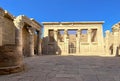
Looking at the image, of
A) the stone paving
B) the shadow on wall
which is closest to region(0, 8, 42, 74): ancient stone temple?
the stone paving

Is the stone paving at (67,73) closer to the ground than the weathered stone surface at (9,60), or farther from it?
closer to the ground

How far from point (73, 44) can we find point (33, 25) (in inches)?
423

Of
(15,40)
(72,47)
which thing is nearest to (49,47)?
(72,47)

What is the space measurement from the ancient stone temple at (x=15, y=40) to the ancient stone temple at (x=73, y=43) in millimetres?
4155

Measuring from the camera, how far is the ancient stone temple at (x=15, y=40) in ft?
19.9

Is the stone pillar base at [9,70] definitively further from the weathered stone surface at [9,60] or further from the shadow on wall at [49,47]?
the shadow on wall at [49,47]

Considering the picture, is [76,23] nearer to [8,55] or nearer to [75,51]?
[75,51]

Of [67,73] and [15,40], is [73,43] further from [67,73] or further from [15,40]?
[67,73]

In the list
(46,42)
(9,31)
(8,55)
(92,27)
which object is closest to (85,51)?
(92,27)

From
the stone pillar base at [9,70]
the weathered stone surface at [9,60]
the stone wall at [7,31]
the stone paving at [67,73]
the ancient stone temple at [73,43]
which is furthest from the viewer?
the ancient stone temple at [73,43]

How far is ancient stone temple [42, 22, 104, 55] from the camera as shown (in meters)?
28.2

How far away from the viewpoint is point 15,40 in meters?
14.3

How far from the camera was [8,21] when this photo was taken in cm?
1717

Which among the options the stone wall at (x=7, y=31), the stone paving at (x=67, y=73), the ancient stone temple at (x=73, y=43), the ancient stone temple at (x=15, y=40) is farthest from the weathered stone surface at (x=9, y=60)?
the ancient stone temple at (x=73, y=43)
